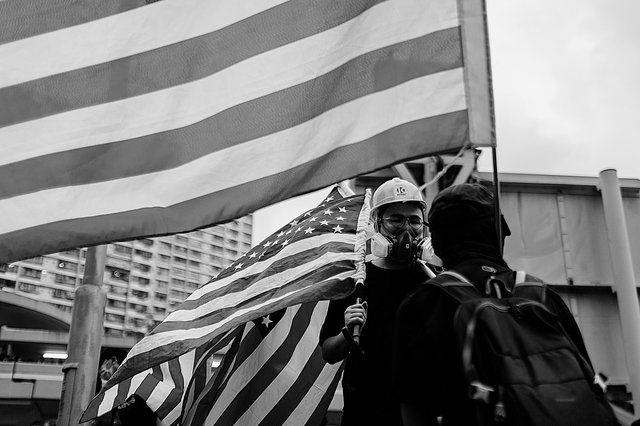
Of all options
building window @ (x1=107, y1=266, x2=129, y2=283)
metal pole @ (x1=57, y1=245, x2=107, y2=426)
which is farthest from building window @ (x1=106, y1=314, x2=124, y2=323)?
metal pole @ (x1=57, y1=245, x2=107, y2=426)

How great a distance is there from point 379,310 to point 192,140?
1.18 m

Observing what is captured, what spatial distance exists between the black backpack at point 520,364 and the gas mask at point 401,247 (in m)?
1.07

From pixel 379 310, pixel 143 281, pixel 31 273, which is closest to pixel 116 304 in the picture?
pixel 143 281

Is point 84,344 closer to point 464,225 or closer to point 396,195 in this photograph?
point 396,195

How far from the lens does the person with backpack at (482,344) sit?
1891 millimetres

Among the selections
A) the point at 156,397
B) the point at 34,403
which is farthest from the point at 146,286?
the point at 156,397

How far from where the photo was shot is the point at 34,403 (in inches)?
639

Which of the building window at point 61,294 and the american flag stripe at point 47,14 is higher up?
the building window at point 61,294

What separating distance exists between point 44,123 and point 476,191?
6.63ft

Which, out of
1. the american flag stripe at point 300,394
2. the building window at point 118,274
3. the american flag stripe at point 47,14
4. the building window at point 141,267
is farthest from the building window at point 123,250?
the american flag stripe at point 47,14

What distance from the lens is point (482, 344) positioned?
1979 mm

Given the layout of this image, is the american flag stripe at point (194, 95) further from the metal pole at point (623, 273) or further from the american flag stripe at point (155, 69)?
the metal pole at point (623, 273)

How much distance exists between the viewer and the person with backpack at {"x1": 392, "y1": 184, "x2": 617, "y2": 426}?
1.89 metres

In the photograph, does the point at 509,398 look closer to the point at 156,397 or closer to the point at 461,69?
the point at 461,69
